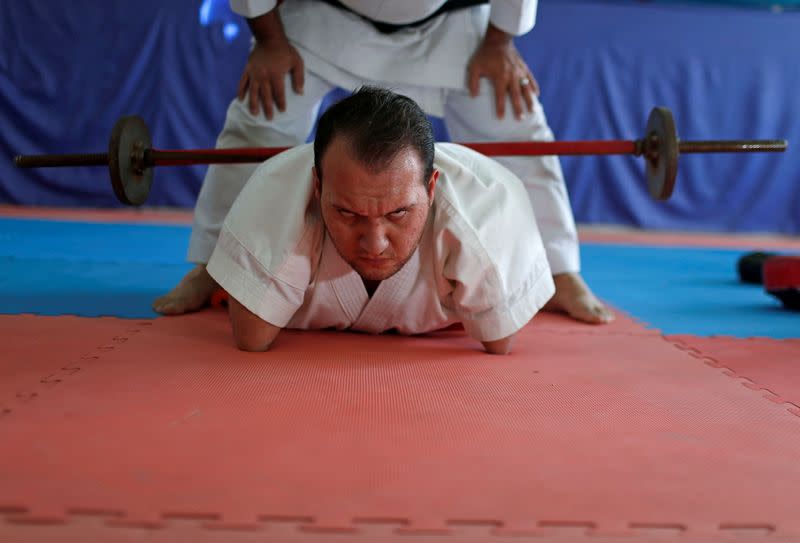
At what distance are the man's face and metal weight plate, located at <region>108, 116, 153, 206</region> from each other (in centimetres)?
90

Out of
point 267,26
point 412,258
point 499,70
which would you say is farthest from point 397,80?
point 412,258

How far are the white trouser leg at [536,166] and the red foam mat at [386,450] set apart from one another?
73 cm

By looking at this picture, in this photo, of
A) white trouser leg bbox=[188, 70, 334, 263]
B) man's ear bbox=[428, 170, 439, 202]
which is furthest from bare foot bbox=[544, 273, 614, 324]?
white trouser leg bbox=[188, 70, 334, 263]

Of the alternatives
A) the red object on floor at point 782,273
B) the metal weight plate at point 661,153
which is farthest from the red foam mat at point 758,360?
the red object on floor at point 782,273

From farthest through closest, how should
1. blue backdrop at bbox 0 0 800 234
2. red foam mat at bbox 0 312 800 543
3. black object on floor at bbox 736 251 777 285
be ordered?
blue backdrop at bbox 0 0 800 234 → black object on floor at bbox 736 251 777 285 → red foam mat at bbox 0 312 800 543

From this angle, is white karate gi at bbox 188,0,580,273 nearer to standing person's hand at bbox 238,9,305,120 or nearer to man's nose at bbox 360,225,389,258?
standing person's hand at bbox 238,9,305,120

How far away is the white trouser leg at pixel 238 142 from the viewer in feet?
8.71

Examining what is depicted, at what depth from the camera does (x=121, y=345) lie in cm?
206

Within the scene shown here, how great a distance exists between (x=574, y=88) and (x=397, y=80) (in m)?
3.67

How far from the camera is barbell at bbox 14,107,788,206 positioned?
2.39 meters

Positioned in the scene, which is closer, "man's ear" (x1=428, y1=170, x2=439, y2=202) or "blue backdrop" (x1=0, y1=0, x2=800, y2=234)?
"man's ear" (x1=428, y1=170, x2=439, y2=202)

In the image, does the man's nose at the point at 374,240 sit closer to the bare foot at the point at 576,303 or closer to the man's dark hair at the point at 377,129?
the man's dark hair at the point at 377,129

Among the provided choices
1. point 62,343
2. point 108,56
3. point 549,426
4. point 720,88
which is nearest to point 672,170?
point 549,426

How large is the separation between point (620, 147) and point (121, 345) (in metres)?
1.65
